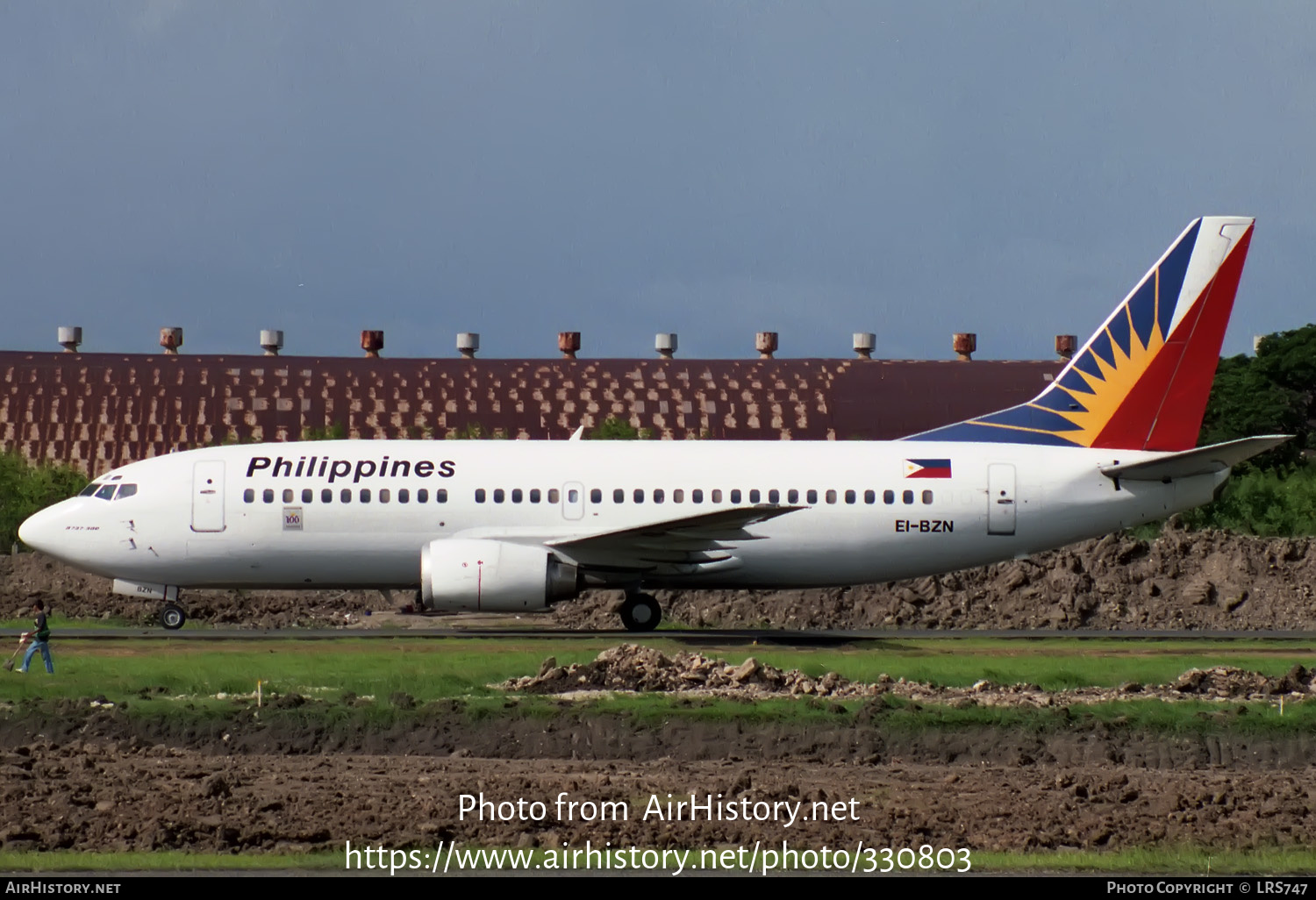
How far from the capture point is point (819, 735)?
22.1m

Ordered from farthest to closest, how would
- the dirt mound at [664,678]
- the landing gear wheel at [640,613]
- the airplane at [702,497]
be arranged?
the landing gear wheel at [640,613]
the airplane at [702,497]
the dirt mound at [664,678]

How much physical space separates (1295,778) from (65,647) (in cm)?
1964

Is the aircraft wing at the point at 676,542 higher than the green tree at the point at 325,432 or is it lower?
lower

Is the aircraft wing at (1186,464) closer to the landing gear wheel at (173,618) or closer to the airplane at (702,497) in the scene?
the airplane at (702,497)

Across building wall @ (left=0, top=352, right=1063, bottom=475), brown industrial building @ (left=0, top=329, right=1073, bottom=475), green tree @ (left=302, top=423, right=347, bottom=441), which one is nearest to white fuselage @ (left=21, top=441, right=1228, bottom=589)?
green tree @ (left=302, top=423, right=347, bottom=441)

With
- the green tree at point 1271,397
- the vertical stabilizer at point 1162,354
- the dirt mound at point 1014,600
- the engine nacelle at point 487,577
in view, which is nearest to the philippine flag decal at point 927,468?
the vertical stabilizer at point 1162,354

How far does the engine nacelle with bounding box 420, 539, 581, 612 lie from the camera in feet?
102

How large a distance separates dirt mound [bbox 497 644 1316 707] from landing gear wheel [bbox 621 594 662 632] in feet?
25.3

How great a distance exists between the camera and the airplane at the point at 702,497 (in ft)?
107

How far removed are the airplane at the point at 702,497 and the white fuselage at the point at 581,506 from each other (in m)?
0.04

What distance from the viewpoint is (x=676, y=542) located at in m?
32.2

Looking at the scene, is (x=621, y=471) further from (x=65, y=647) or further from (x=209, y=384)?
(x=209, y=384)
